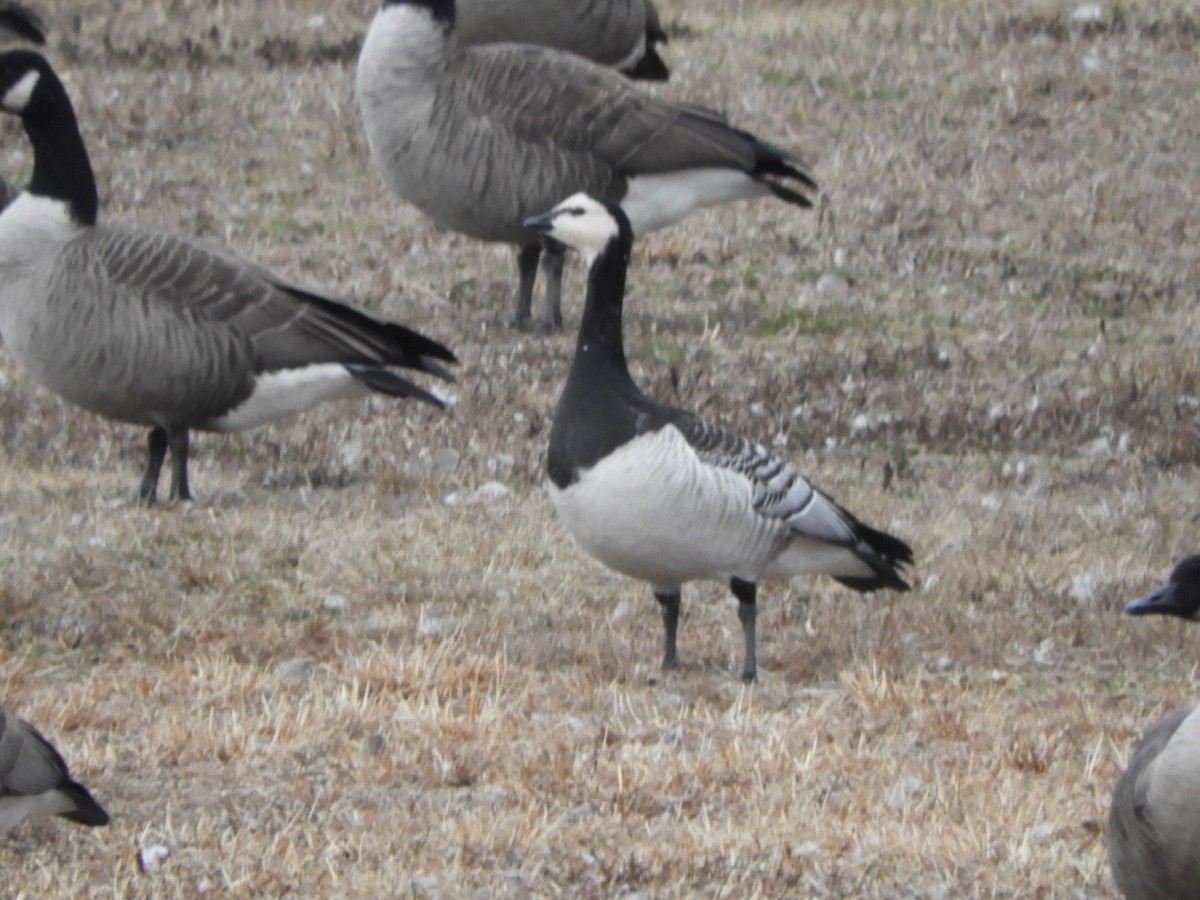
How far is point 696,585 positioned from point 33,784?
3.63 meters

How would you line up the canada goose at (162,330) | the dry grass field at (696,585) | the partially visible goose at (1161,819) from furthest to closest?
1. the canada goose at (162,330)
2. the dry grass field at (696,585)
3. the partially visible goose at (1161,819)

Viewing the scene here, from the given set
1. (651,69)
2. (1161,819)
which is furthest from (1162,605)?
(651,69)

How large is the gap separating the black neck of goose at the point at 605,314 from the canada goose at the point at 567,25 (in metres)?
6.92

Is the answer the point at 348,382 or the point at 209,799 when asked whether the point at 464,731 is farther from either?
the point at 348,382

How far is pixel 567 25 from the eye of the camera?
44.9 feet

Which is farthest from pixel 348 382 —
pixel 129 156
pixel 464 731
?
pixel 129 156

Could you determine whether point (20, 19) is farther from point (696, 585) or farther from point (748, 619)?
point (748, 619)

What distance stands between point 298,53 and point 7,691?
1198cm

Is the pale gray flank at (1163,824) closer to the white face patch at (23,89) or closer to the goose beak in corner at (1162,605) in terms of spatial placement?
the goose beak in corner at (1162,605)

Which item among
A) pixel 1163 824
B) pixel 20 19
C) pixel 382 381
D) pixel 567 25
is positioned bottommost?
pixel 382 381

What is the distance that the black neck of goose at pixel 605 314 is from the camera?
6699mm

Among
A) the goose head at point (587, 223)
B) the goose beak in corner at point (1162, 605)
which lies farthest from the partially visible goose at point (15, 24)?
the goose beak in corner at point (1162, 605)

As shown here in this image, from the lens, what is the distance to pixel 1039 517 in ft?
28.1

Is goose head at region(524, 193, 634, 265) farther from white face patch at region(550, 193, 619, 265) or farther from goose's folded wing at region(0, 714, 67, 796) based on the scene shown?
goose's folded wing at region(0, 714, 67, 796)
